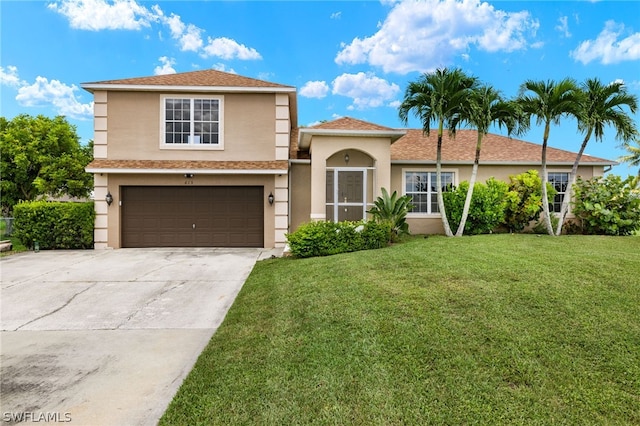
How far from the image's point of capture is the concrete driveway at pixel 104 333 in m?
3.26

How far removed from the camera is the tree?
23.9 meters

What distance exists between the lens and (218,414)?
2.92 meters

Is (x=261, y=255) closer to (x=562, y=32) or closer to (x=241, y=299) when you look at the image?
(x=241, y=299)

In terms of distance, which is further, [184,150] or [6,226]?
[6,226]

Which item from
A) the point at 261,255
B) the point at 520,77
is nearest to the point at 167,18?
the point at 261,255

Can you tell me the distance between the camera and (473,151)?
1516 cm

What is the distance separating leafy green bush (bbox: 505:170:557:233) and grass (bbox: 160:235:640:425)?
7089mm

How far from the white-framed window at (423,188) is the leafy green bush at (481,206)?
1.10 metres

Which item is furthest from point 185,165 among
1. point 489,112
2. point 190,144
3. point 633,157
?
point 633,157

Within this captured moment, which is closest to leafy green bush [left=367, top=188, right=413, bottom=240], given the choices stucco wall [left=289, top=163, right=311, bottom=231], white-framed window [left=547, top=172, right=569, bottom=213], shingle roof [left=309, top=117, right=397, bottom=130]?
shingle roof [left=309, top=117, right=397, bottom=130]

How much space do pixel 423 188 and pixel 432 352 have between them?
11649 mm

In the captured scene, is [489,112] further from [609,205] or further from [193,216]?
[193,216]

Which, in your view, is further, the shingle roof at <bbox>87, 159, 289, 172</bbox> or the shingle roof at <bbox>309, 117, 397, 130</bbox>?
the shingle roof at <bbox>87, 159, 289, 172</bbox>

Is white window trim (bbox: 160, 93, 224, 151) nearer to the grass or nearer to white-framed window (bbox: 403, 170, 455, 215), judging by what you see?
white-framed window (bbox: 403, 170, 455, 215)
